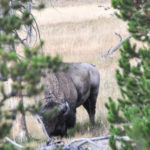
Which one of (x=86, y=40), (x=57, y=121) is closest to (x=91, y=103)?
(x=57, y=121)

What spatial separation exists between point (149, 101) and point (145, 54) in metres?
0.76

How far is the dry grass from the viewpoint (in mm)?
11473

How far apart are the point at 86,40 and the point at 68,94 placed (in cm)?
1315

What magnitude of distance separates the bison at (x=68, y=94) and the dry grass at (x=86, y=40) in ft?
1.19

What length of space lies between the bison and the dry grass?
363 millimetres

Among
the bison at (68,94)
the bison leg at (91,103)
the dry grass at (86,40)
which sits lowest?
the dry grass at (86,40)

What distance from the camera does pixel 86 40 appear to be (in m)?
22.4

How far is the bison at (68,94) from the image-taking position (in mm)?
8323

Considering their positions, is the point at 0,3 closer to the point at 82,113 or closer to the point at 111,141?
the point at 111,141

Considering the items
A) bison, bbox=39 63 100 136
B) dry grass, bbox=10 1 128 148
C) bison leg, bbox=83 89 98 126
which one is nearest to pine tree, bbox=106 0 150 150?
bison, bbox=39 63 100 136

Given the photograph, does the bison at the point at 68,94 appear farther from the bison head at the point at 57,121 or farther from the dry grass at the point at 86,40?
the dry grass at the point at 86,40

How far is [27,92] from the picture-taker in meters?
2.86

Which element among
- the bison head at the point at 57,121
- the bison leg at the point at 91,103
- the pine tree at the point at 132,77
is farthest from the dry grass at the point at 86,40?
the pine tree at the point at 132,77

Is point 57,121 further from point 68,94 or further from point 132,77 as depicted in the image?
point 132,77
